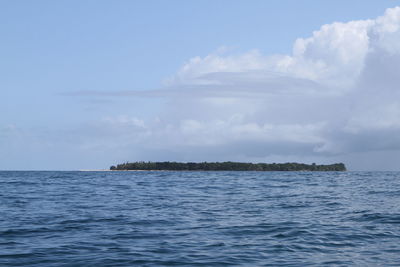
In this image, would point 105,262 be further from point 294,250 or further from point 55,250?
point 294,250

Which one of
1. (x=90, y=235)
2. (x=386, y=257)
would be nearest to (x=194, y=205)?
(x=90, y=235)

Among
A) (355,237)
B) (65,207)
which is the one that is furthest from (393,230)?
(65,207)

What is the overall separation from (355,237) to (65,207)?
2149 cm

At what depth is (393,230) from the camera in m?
21.9

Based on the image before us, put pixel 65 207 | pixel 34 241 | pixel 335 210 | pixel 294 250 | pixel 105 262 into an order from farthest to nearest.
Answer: pixel 65 207 → pixel 335 210 → pixel 34 241 → pixel 294 250 → pixel 105 262

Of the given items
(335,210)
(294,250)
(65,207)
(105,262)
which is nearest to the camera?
(105,262)

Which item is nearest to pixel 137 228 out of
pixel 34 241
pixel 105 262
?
pixel 34 241

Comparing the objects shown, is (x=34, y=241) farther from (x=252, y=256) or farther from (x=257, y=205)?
(x=257, y=205)

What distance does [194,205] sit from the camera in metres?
34.3

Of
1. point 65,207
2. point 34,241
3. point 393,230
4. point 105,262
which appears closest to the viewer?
point 105,262

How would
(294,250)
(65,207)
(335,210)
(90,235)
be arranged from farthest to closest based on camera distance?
1. (65,207)
2. (335,210)
3. (90,235)
4. (294,250)

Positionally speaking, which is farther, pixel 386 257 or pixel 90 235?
pixel 90 235

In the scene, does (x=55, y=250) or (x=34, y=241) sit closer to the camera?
(x=55, y=250)

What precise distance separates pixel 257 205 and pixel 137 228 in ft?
45.7
